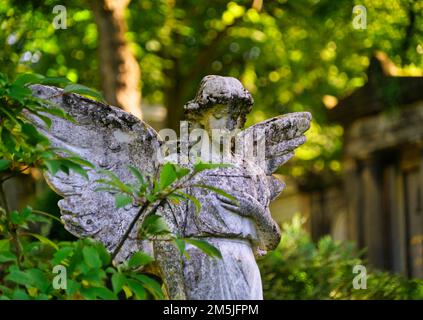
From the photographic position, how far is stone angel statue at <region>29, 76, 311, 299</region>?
877cm

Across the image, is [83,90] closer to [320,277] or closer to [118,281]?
[118,281]

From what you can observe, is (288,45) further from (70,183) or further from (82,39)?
(70,183)

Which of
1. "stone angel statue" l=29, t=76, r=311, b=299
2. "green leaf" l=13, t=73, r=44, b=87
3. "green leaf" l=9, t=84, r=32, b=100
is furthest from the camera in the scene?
"stone angel statue" l=29, t=76, r=311, b=299

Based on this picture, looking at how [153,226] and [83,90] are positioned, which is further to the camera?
[83,90]

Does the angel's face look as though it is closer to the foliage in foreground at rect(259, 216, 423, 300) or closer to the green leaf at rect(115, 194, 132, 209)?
the green leaf at rect(115, 194, 132, 209)

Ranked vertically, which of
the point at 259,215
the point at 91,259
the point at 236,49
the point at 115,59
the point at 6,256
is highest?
the point at 236,49

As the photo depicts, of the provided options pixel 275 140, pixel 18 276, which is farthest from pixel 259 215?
pixel 18 276

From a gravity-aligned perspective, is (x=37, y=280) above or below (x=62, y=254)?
below

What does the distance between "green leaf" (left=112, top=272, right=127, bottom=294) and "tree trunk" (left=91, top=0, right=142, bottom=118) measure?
884cm

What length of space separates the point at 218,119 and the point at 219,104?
12 cm

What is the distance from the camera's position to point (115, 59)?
55.3 feet

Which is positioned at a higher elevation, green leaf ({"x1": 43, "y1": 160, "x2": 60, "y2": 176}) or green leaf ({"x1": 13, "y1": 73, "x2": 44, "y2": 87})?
green leaf ({"x1": 13, "y1": 73, "x2": 44, "y2": 87})

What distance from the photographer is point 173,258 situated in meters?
8.82

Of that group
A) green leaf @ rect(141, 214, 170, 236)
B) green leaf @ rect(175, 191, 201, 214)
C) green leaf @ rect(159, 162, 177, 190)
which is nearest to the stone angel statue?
green leaf @ rect(175, 191, 201, 214)
